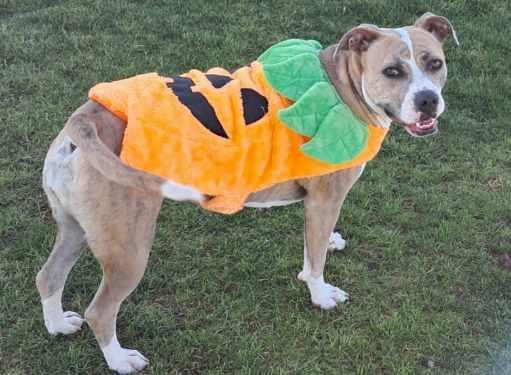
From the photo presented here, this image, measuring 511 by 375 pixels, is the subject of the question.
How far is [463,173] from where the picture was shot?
5434mm

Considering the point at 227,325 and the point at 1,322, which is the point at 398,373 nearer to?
the point at 227,325

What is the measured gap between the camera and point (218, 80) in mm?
3408

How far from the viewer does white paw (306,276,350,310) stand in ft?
13.3

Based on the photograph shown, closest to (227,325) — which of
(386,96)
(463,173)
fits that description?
(386,96)

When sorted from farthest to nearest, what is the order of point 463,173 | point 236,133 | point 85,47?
point 85,47 < point 463,173 < point 236,133

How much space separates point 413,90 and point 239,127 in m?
0.95

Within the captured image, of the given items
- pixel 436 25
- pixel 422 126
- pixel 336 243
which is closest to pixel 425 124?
pixel 422 126

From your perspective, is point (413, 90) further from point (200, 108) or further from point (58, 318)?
point (58, 318)

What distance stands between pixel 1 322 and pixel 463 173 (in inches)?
155

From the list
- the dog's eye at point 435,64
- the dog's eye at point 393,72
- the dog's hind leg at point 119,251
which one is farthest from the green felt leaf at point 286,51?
Answer: the dog's hind leg at point 119,251

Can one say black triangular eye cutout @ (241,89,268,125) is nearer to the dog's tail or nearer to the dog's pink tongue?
the dog's tail

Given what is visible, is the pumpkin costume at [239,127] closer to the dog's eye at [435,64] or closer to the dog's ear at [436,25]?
the dog's eye at [435,64]

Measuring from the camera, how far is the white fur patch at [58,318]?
3.68m

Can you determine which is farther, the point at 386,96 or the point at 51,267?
the point at 51,267
